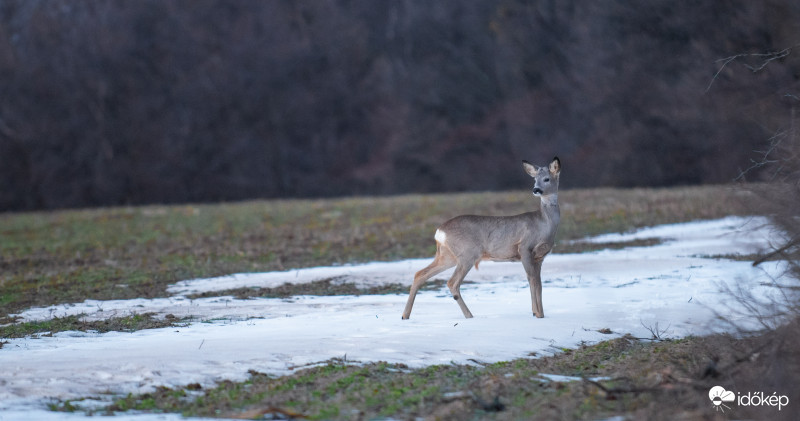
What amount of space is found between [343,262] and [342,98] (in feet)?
118

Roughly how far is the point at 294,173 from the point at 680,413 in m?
45.8

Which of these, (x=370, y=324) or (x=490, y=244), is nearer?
(x=370, y=324)

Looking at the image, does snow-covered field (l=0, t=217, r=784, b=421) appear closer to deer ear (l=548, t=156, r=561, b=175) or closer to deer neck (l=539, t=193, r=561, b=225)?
deer neck (l=539, t=193, r=561, b=225)

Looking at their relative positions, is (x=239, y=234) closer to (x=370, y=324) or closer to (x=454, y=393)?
(x=370, y=324)

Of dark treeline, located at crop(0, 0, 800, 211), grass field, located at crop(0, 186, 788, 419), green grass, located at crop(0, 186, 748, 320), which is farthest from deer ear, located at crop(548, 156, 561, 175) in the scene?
dark treeline, located at crop(0, 0, 800, 211)

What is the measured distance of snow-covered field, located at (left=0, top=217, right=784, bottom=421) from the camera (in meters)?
8.85

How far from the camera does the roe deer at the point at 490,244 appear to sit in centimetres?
1143

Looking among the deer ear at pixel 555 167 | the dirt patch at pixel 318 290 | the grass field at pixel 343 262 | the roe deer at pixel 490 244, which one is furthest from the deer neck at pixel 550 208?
the dirt patch at pixel 318 290

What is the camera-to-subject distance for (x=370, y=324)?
447 inches

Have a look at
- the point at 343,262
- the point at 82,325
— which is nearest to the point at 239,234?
the point at 343,262

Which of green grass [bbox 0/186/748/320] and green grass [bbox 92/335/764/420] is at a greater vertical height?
green grass [bbox 0/186/748/320]

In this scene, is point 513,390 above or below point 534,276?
below

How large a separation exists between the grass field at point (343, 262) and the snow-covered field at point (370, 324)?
14.0 inches

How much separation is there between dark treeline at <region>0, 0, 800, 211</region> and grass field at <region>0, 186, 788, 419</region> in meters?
8.01
